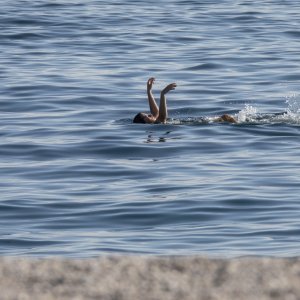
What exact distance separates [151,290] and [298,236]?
7.01 meters

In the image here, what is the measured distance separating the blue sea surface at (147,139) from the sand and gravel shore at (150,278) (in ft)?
18.2

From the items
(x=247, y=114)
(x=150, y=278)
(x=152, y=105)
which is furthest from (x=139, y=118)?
(x=150, y=278)

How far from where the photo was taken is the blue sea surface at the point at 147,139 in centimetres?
996

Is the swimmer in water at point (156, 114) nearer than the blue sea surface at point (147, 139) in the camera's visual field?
No

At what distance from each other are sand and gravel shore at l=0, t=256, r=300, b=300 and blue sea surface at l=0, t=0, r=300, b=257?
555 centimetres

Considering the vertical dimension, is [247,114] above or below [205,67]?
above

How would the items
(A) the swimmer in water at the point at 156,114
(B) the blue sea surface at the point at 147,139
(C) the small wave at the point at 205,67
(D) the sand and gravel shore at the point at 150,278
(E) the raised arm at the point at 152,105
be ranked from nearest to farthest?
(D) the sand and gravel shore at the point at 150,278 → (B) the blue sea surface at the point at 147,139 → (A) the swimmer in water at the point at 156,114 → (E) the raised arm at the point at 152,105 → (C) the small wave at the point at 205,67

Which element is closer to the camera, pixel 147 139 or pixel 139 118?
pixel 147 139

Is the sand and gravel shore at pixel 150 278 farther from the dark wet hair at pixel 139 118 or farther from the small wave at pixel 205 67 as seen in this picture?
the small wave at pixel 205 67

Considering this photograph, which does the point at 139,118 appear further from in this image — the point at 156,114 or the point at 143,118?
the point at 156,114

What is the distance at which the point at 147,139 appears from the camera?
626 inches

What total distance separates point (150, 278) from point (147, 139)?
43.5 ft

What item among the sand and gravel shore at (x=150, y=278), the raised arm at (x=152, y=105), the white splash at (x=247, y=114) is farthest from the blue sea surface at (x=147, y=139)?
the sand and gravel shore at (x=150, y=278)

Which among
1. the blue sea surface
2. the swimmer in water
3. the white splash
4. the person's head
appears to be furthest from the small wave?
the person's head
